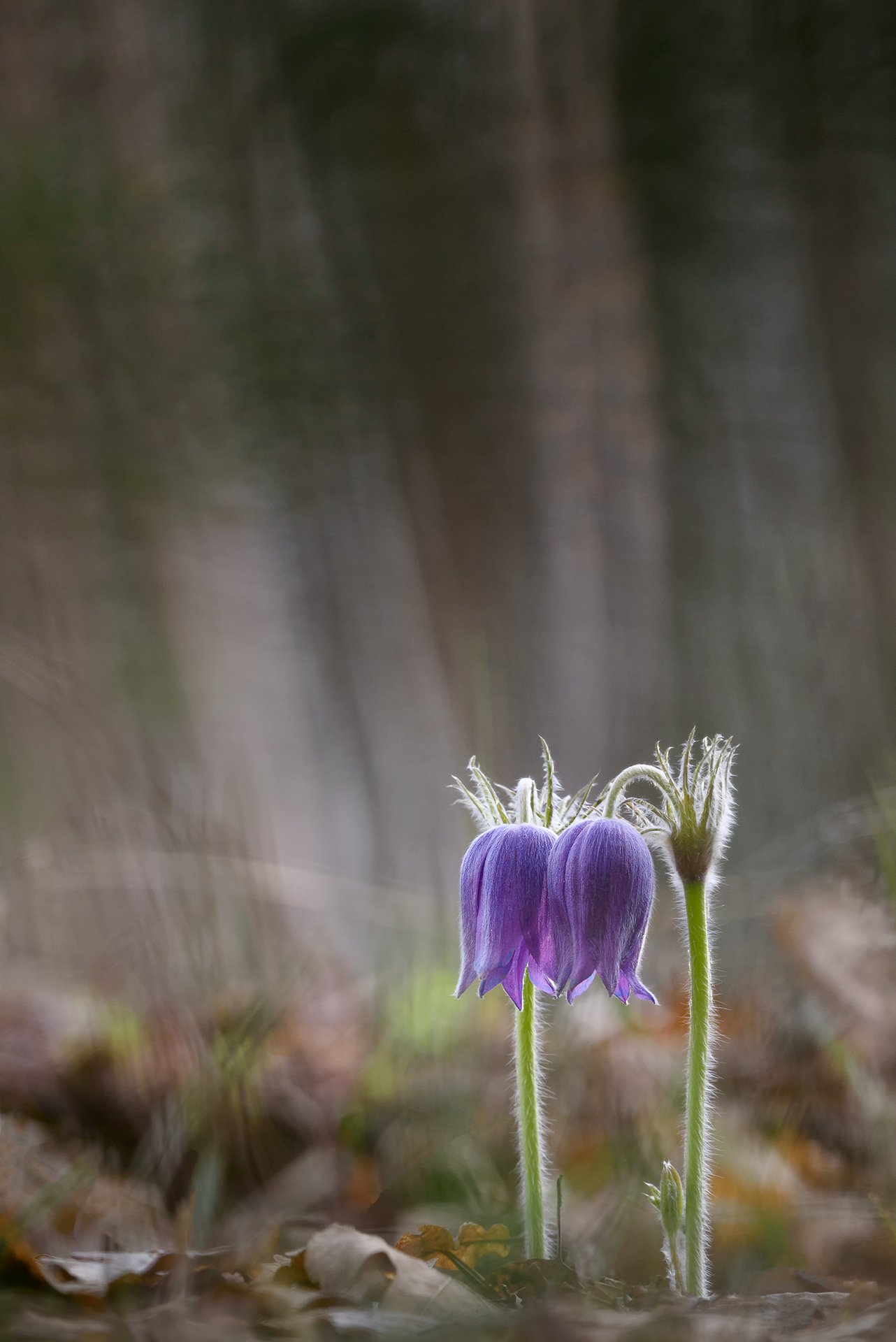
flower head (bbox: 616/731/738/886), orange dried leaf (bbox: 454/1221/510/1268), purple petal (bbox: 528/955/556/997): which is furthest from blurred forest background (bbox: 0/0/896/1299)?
flower head (bbox: 616/731/738/886)

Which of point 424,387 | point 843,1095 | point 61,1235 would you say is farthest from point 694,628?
point 61,1235

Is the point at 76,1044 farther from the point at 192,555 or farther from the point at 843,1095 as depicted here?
the point at 192,555

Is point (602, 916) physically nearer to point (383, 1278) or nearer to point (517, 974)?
point (517, 974)

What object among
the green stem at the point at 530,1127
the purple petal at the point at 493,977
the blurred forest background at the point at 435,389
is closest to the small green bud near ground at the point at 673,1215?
the green stem at the point at 530,1127

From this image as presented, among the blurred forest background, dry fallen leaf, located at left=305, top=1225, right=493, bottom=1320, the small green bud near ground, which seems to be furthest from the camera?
the blurred forest background

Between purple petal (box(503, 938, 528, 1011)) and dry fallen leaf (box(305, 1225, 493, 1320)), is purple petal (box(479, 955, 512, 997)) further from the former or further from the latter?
dry fallen leaf (box(305, 1225, 493, 1320))

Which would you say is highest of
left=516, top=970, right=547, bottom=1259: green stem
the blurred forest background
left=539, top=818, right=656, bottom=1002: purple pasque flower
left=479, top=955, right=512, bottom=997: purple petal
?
the blurred forest background

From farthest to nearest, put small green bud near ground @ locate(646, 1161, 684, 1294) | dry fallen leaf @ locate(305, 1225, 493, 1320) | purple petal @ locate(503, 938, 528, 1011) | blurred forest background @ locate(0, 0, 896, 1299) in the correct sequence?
1. blurred forest background @ locate(0, 0, 896, 1299)
2. purple petal @ locate(503, 938, 528, 1011)
3. small green bud near ground @ locate(646, 1161, 684, 1294)
4. dry fallen leaf @ locate(305, 1225, 493, 1320)
